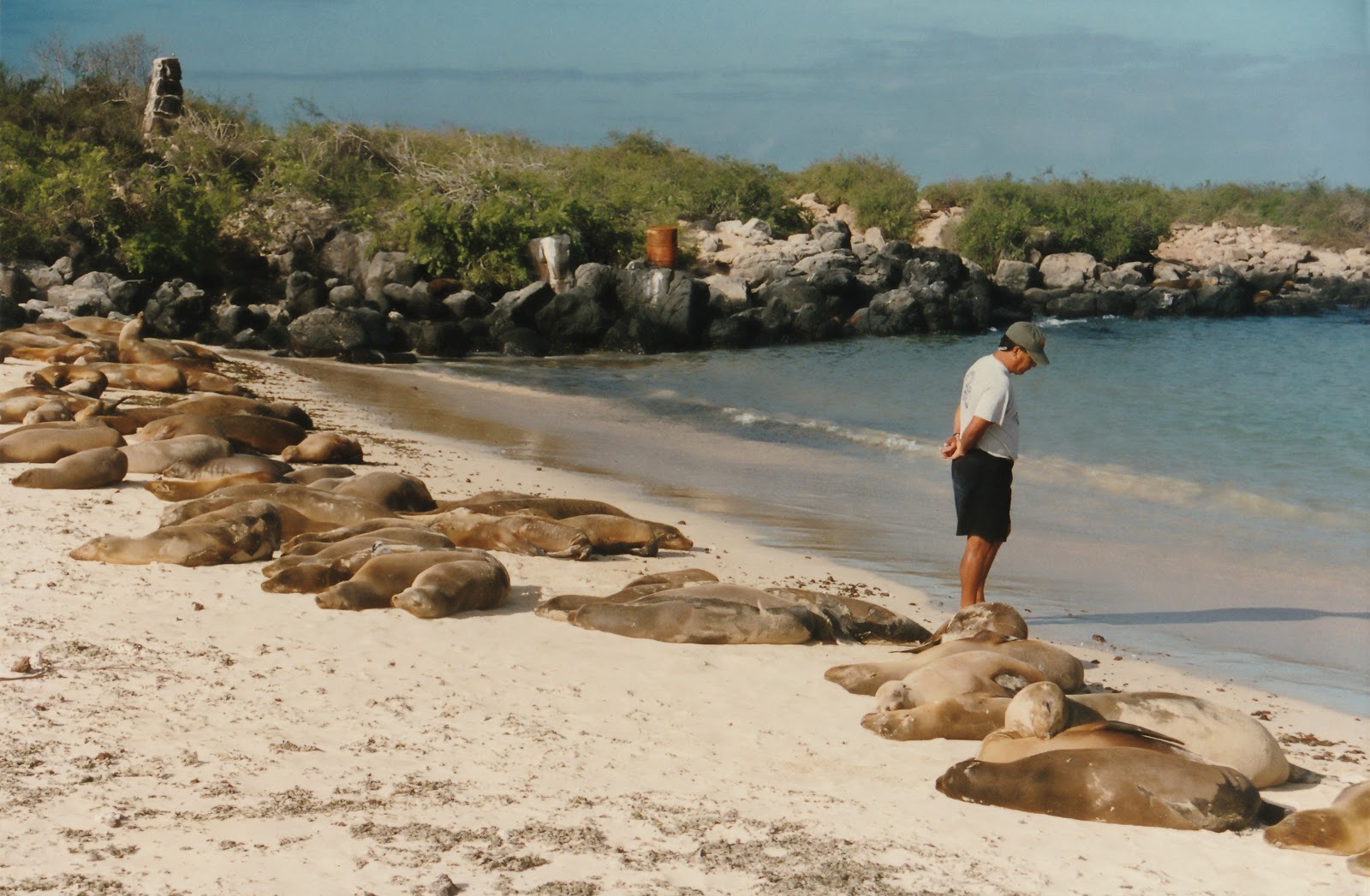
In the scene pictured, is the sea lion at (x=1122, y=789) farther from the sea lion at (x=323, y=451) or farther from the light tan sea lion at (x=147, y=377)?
the light tan sea lion at (x=147, y=377)

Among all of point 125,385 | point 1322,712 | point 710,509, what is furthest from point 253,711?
point 125,385

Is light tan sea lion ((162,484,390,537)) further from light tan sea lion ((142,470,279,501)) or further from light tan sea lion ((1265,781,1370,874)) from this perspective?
light tan sea lion ((1265,781,1370,874))

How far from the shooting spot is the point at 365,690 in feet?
19.3

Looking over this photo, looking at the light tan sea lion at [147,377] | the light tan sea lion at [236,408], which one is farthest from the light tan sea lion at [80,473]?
the light tan sea lion at [147,377]

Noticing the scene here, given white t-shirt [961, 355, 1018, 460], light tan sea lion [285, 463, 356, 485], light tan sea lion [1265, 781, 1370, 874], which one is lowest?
light tan sea lion [285, 463, 356, 485]

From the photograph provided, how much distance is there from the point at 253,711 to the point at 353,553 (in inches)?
94.2

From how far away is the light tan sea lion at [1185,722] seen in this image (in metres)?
5.18

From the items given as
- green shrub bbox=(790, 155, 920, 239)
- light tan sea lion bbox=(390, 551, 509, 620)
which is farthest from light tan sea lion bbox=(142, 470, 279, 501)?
green shrub bbox=(790, 155, 920, 239)

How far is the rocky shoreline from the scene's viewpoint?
82.7 ft

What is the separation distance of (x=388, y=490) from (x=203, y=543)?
5.63 ft

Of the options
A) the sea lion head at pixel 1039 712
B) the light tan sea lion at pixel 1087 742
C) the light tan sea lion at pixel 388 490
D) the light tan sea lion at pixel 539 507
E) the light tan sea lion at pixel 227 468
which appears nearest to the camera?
the light tan sea lion at pixel 1087 742

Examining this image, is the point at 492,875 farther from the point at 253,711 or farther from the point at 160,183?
the point at 160,183

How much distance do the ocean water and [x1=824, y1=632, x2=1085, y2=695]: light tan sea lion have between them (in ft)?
4.81

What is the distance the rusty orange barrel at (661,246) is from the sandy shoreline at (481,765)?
24664 millimetres
